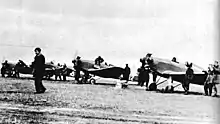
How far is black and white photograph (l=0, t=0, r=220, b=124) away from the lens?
10.5 ft

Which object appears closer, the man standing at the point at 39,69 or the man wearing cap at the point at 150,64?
the man standing at the point at 39,69

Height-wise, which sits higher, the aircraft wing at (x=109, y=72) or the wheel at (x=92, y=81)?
the aircraft wing at (x=109, y=72)

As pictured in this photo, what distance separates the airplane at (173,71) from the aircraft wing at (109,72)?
1.06 feet

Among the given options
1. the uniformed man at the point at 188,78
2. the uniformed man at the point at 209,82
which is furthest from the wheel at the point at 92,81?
the uniformed man at the point at 209,82

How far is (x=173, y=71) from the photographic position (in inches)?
131

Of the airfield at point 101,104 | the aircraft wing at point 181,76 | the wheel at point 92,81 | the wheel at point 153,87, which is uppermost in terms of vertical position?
the aircraft wing at point 181,76

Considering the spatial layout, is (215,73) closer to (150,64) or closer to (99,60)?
(150,64)

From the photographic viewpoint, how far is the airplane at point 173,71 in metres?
3.31

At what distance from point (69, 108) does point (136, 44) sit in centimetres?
87

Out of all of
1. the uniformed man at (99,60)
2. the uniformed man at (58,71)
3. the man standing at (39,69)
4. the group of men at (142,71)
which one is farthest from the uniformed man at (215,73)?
the man standing at (39,69)

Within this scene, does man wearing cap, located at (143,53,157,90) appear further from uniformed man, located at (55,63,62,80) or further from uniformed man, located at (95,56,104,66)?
uniformed man, located at (55,63,62,80)

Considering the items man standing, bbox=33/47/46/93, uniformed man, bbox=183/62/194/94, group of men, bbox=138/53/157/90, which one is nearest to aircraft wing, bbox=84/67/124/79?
group of men, bbox=138/53/157/90

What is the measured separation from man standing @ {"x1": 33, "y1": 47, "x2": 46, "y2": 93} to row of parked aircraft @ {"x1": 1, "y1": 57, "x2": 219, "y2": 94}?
0.15 ft

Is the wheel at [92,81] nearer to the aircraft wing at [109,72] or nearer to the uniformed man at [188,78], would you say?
the aircraft wing at [109,72]
